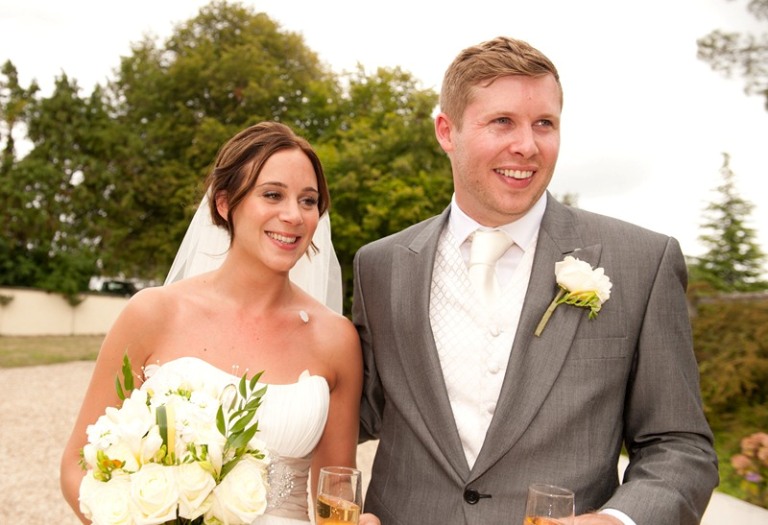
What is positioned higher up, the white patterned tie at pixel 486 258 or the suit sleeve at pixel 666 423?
the white patterned tie at pixel 486 258

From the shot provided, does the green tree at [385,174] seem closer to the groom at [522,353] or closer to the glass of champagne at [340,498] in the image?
the groom at [522,353]

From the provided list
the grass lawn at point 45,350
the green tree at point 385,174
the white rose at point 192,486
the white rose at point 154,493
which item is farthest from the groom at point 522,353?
the grass lawn at point 45,350

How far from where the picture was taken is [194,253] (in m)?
4.78

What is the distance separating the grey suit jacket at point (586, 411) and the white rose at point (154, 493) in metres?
1.05

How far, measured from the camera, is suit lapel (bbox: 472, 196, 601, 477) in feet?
9.00

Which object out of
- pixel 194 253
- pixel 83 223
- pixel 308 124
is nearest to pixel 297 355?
pixel 194 253

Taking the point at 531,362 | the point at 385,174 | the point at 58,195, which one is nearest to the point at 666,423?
the point at 531,362

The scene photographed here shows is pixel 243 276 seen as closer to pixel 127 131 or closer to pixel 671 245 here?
pixel 671 245

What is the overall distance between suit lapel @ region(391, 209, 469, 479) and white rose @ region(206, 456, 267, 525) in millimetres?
777

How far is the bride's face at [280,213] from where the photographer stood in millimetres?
3604


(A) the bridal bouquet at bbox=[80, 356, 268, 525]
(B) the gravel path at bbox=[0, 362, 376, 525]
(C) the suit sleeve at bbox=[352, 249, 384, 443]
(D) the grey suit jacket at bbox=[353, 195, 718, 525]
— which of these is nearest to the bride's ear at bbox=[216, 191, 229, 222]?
(C) the suit sleeve at bbox=[352, 249, 384, 443]

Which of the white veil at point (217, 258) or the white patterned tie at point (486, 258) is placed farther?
the white veil at point (217, 258)

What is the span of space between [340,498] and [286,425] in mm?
1227

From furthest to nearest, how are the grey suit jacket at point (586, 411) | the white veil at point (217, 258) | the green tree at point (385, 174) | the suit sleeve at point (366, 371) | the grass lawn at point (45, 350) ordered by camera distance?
the green tree at point (385, 174) < the grass lawn at point (45, 350) < the white veil at point (217, 258) < the suit sleeve at point (366, 371) < the grey suit jacket at point (586, 411)
